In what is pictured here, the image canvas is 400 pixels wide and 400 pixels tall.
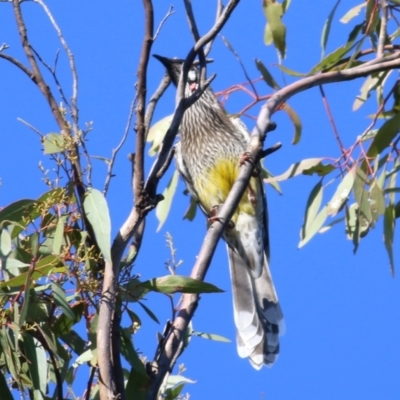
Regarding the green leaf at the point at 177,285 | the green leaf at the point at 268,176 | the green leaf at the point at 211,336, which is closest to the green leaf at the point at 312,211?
the green leaf at the point at 268,176

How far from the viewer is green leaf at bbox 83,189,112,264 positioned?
166 cm

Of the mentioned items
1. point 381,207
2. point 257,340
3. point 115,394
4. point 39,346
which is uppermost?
point 381,207

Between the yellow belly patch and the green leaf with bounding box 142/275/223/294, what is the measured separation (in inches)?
59.6

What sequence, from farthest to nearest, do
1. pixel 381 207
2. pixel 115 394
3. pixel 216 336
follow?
pixel 381 207 < pixel 216 336 < pixel 115 394

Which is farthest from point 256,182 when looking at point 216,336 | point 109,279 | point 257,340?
point 109,279

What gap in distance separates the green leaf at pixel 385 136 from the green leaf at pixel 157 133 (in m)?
0.71

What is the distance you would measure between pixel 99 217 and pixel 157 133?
54.4 inches

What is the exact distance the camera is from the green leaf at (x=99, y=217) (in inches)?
65.5

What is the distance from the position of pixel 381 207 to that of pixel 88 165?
48.2 inches

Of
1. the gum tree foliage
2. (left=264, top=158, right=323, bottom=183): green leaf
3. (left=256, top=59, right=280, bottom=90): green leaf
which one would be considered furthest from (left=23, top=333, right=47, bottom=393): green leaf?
(left=264, top=158, right=323, bottom=183): green leaf

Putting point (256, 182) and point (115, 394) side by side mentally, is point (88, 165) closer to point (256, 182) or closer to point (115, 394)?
point (115, 394)

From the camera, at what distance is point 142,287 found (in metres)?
1.82

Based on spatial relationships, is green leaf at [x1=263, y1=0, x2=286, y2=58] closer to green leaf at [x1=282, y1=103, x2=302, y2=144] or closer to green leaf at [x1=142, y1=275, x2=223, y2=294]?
green leaf at [x1=282, y1=103, x2=302, y2=144]

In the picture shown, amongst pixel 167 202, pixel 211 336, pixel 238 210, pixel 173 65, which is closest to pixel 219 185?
pixel 238 210
